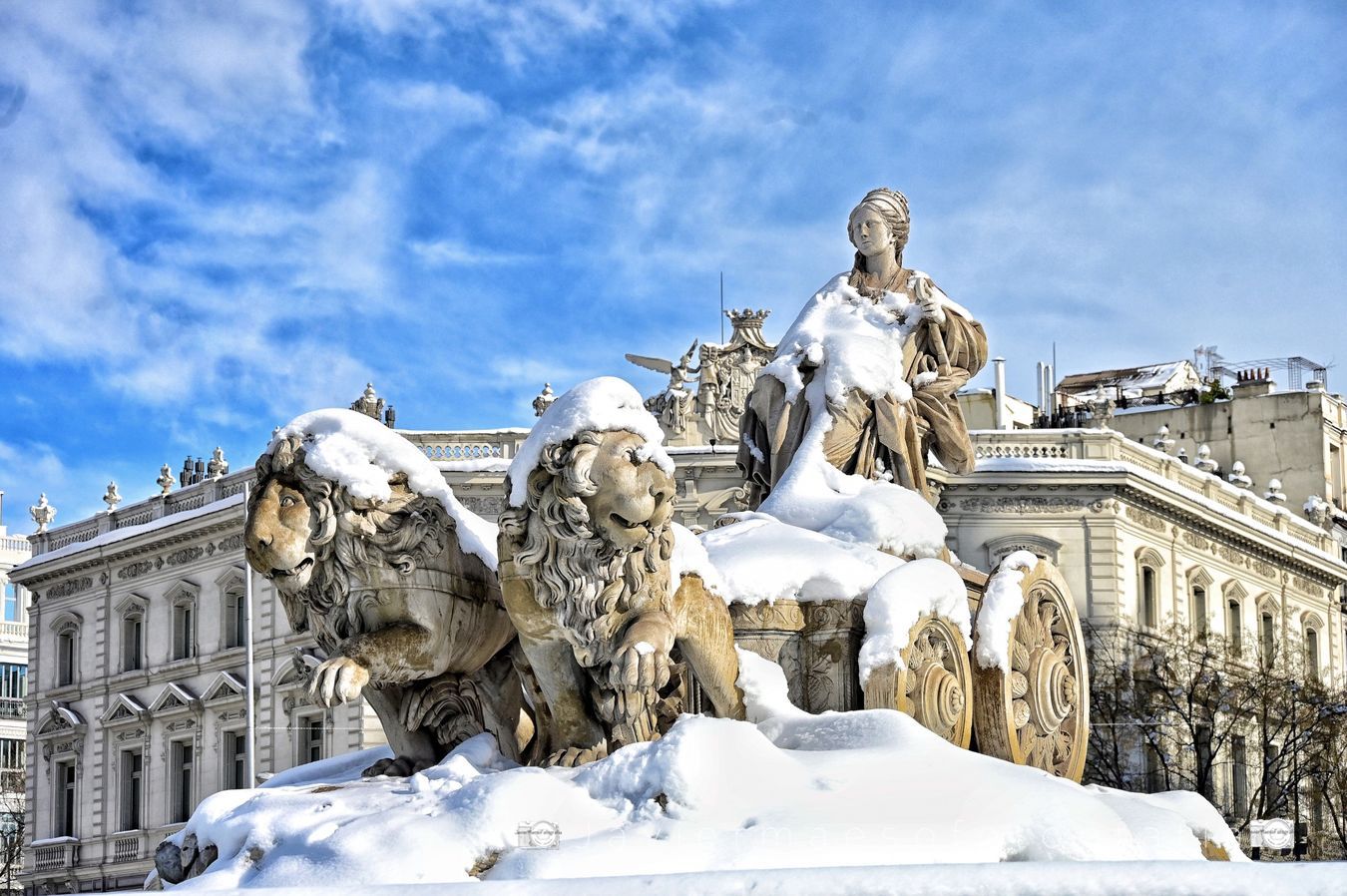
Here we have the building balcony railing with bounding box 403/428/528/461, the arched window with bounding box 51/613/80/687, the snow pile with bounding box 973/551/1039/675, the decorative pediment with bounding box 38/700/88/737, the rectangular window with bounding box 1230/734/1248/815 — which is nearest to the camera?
the snow pile with bounding box 973/551/1039/675

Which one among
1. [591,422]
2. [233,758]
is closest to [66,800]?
[233,758]

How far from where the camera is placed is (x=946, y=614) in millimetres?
8500

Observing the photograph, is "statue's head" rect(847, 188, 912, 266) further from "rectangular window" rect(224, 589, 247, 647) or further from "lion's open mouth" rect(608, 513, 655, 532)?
"rectangular window" rect(224, 589, 247, 647)

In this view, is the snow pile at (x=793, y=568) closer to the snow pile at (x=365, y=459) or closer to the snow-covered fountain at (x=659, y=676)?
the snow-covered fountain at (x=659, y=676)

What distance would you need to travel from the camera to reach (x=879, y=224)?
10.3 metres

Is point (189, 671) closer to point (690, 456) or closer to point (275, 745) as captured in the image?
point (275, 745)

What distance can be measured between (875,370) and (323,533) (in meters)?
3.19

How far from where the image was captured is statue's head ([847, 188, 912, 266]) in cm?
1029

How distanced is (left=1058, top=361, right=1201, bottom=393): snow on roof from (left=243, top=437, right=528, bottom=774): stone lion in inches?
2249

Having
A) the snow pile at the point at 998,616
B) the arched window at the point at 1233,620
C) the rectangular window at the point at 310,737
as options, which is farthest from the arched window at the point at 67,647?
the snow pile at the point at 998,616

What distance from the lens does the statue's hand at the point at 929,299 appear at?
395 inches

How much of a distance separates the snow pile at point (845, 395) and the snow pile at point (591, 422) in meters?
1.93

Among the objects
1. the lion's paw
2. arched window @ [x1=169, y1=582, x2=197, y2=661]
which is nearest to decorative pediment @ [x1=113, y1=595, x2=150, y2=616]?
arched window @ [x1=169, y1=582, x2=197, y2=661]

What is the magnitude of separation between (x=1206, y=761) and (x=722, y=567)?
35849 millimetres
